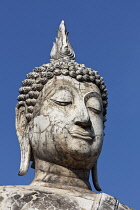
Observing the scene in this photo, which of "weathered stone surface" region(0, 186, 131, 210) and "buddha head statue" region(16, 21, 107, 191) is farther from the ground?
"buddha head statue" region(16, 21, 107, 191)

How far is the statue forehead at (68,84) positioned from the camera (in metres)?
13.2

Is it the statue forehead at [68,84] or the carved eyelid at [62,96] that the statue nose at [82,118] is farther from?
the statue forehead at [68,84]

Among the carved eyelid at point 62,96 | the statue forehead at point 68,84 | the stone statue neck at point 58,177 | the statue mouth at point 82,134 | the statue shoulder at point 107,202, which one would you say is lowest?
the statue shoulder at point 107,202

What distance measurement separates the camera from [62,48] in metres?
14.2

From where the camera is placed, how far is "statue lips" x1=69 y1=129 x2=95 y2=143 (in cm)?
1260

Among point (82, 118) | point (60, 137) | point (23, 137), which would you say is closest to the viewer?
point (60, 137)

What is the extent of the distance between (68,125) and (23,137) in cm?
114

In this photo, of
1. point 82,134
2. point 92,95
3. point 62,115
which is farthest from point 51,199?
point 92,95

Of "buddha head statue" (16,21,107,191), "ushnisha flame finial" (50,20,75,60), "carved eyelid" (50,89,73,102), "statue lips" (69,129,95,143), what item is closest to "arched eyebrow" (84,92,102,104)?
"buddha head statue" (16,21,107,191)

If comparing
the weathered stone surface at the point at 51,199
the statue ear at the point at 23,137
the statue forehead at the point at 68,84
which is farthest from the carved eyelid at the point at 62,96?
the weathered stone surface at the point at 51,199

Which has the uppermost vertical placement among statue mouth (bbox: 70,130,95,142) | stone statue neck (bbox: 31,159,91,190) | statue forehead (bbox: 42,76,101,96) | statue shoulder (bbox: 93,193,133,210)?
statue forehead (bbox: 42,76,101,96)

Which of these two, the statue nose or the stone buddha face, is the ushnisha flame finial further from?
the statue nose

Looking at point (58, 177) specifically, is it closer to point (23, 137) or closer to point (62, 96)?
point (23, 137)

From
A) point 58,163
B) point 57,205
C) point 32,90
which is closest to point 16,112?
point 32,90
